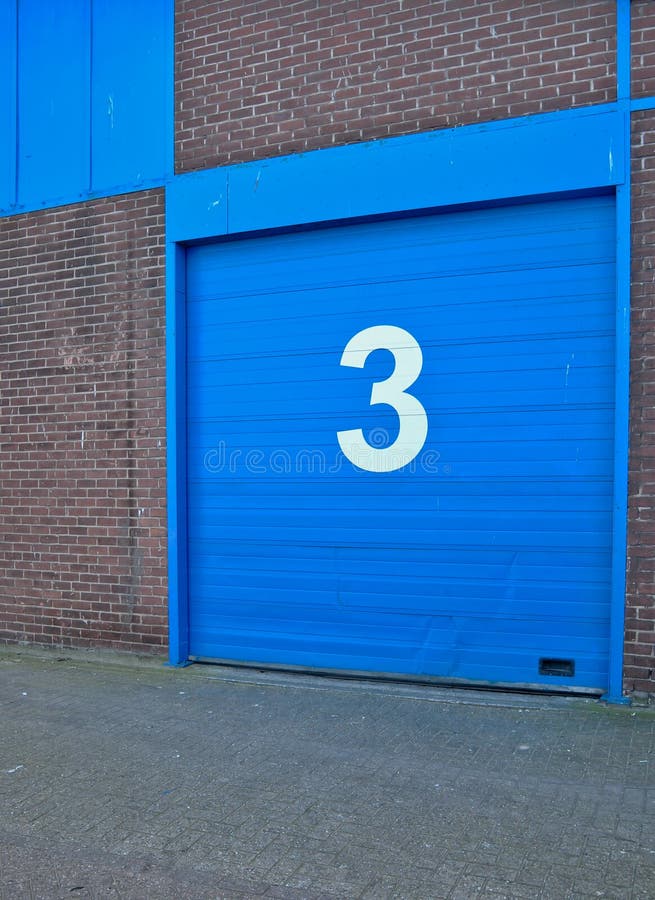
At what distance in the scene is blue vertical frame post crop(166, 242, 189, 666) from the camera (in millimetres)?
7281

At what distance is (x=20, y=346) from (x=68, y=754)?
14.7 feet

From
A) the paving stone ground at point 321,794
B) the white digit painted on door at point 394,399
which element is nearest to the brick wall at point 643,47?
the white digit painted on door at point 394,399

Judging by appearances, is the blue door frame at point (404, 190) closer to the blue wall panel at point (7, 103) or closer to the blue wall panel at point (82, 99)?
the blue wall panel at point (82, 99)

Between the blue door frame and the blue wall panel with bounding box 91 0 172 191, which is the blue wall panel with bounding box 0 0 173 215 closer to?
the blue wall panel with bounding box 91 0 172 191

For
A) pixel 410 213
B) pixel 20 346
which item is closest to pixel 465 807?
pixel 410 213

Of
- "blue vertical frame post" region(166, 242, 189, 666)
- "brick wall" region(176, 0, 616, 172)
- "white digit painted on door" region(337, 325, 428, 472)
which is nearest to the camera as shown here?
"brick wall" region(176, 0, 616, 172)

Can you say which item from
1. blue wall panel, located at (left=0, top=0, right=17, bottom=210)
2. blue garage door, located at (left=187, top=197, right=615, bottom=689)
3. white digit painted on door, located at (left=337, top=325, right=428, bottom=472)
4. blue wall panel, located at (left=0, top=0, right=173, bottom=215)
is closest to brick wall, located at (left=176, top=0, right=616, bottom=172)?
blue wall panel, located at (left=0, top=0, right=173, bottom=215)

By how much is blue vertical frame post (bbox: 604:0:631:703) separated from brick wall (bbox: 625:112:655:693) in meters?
0.04

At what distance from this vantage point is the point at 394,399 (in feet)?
21.7

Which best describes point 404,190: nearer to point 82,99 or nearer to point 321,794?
point 82,99

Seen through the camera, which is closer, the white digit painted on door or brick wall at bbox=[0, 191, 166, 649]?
the white digit painted on door

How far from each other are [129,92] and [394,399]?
3.95 m

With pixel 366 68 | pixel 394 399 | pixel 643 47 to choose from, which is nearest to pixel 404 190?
Result: pixel 366 68

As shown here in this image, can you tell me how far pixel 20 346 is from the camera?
26.8 ft
